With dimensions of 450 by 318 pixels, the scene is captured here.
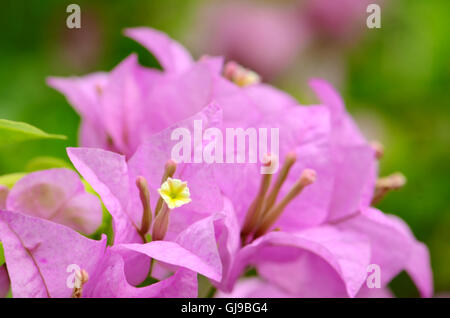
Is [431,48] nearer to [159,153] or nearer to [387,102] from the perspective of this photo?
[387,102]

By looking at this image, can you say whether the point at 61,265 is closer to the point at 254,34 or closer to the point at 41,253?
the point at 41,253

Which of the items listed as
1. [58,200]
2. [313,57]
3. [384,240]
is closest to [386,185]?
[384,240]

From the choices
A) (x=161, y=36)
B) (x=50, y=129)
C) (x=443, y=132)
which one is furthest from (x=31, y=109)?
(x=443, y=132)

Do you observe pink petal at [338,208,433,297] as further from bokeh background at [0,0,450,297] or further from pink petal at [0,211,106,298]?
bokeh background at [0,0,450,297]

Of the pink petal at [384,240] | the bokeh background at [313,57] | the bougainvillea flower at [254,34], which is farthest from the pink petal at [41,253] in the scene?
the bougainvillea flower at [254,34]

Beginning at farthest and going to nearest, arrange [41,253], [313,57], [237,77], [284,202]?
1. [313,57]
2. [237,77]
3. [284,202]
4. [41,253]

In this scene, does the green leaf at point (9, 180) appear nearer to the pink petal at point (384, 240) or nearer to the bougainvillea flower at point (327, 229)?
the bougainvillea flower at point (327, 229)

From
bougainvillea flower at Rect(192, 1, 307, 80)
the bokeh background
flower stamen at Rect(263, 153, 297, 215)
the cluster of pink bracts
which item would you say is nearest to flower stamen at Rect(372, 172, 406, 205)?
the cluster of pink bracts
